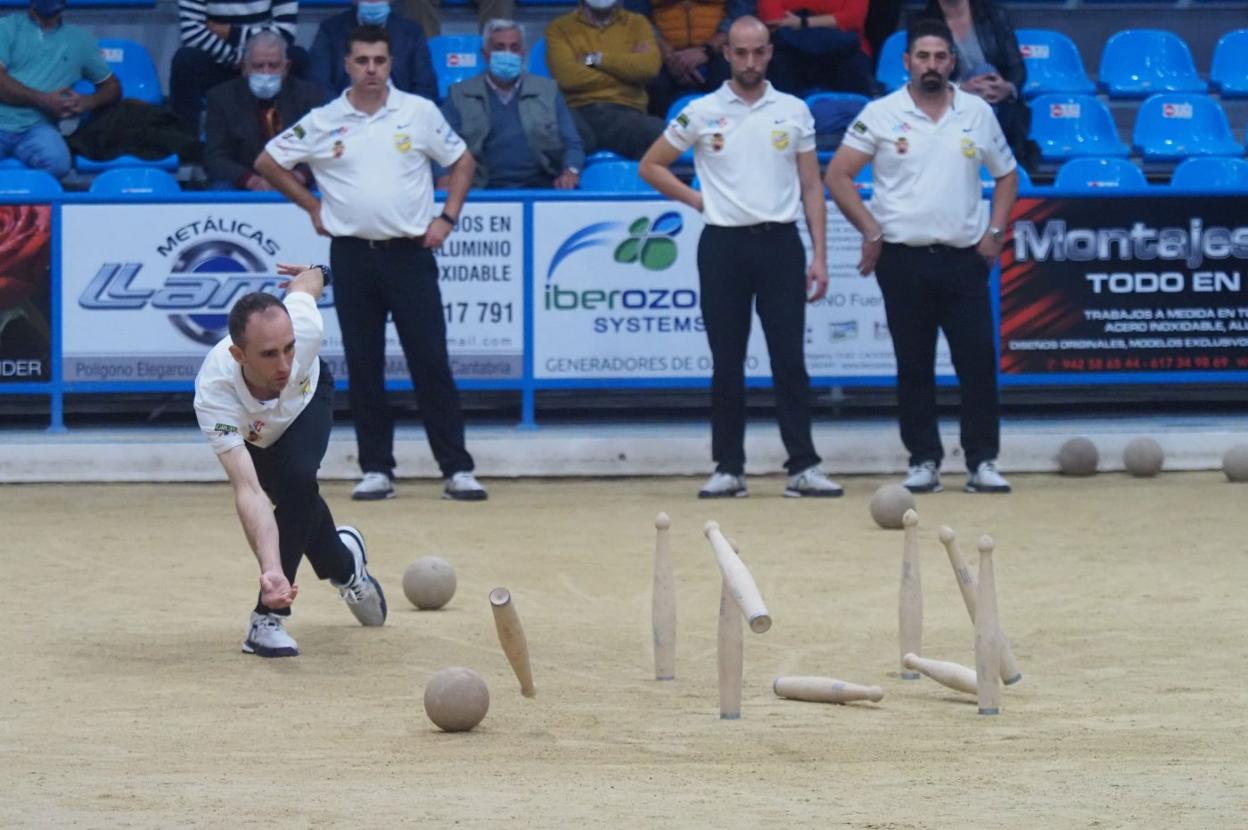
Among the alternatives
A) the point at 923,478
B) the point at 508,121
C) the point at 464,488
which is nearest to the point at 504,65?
the point at 508,121

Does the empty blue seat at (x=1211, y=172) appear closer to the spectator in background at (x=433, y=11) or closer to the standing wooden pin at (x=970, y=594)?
the spectator in background at (x=433, y=11)

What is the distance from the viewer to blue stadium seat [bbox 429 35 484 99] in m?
16.3

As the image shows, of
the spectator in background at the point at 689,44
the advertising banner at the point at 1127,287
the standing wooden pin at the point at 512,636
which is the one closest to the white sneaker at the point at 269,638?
the standing wooden pin at the point at 512,636

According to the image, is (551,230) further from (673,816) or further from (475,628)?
(673,816)

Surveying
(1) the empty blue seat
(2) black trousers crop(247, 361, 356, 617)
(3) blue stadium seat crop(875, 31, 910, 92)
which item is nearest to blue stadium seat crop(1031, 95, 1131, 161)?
(3) blue stadium seat crop(875, 31, 910, 92)

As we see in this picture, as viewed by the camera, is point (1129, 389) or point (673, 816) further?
point (1129, 389)

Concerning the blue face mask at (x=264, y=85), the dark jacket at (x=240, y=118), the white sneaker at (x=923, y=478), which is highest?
the blue face mask at (x=264, y=85)

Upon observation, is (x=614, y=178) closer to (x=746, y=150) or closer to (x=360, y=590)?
(x=746, y=150)

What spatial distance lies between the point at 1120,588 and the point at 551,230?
17.7 feet

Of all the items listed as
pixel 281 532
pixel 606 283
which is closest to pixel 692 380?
pixel 606 283

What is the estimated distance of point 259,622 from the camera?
786 centimetres

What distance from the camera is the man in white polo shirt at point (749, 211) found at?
39.7 ft

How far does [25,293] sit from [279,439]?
20.0 feet

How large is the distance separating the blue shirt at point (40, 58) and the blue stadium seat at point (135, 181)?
0.81 m
